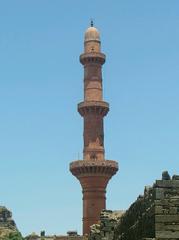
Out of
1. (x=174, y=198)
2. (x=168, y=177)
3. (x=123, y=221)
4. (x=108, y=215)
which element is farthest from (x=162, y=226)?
(x=108, y=215)

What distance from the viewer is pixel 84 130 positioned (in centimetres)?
7725

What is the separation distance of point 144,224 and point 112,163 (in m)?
58.7

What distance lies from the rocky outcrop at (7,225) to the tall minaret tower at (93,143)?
27.0ft

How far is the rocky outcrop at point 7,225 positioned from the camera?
68.1 meters

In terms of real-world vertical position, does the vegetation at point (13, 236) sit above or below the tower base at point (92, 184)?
below

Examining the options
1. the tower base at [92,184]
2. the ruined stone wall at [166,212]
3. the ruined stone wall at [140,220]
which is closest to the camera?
the ruined stone wall at [166,212]

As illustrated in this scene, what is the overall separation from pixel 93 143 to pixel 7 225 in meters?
13.7

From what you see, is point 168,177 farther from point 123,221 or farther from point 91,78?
point 91,78

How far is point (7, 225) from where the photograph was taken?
7875cm

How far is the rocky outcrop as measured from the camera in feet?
223

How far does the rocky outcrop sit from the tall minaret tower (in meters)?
8.22

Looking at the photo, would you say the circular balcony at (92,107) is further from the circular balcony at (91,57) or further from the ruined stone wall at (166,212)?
the ruined stone wall at (166,212)

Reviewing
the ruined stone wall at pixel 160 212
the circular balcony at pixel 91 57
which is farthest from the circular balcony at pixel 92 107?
the ruined stone wall at pixel 160 212

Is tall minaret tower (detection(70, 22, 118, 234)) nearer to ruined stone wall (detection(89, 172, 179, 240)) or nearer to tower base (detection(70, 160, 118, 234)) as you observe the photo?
tower base (detection(70, 160, 118, 234))
